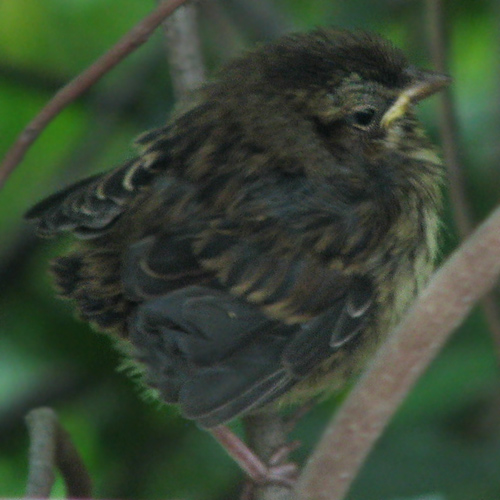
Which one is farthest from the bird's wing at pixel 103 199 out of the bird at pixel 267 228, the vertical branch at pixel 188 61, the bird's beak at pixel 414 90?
the bird's beak at pixel 414 90

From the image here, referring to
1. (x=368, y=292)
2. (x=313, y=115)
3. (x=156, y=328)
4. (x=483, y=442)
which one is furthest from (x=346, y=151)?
(x=483, y=442)

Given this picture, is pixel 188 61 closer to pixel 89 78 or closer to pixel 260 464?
pixel 89 78

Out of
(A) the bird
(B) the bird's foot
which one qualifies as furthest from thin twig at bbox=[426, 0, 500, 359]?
(B) the bird's foot

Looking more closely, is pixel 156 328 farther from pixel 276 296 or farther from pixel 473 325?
pixel 473 325

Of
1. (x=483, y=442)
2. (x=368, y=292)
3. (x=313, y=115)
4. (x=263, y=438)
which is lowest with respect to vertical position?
(x=483, y=442)

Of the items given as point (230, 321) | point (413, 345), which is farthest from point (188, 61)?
point (413, 345)

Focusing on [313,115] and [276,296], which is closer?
[276,296]

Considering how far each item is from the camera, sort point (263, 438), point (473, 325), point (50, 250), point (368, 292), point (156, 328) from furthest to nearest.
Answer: point (50, 250)
point (473, 325)
point (263, 438)
point (368, 292)
point (156, 328)

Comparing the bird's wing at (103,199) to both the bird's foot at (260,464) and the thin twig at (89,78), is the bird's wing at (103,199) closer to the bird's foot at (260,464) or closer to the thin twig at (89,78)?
the thin twig at (89,78)
